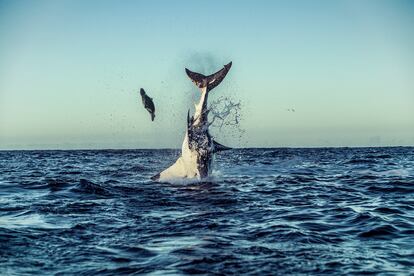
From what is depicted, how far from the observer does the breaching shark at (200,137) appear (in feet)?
55.8

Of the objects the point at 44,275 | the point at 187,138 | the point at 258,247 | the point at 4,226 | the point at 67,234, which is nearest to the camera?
the point at 44,275

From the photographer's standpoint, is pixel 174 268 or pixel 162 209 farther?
pixel 162 209

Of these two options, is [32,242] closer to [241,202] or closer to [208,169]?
[241,202]

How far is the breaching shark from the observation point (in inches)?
669

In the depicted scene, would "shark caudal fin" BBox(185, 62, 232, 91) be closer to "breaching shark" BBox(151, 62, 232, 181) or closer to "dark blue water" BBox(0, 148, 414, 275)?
"breaching shark" BBox(151, 62, 232, 181)

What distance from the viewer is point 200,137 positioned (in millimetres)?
17031

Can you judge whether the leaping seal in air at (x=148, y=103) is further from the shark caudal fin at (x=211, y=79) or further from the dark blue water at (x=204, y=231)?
the dark blue water at (x=204, y=231)

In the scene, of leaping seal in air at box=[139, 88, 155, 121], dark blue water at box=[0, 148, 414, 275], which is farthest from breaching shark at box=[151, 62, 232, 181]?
leaping seal in air at box=[139, 88, 155, 121]

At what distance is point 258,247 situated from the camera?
7859 millimetres

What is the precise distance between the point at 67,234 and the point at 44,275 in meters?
2.52

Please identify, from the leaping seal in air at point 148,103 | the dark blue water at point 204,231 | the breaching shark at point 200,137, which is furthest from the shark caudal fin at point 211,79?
the dark blue water at point 204,231

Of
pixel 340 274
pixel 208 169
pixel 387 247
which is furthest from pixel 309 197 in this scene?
pixel 340 274

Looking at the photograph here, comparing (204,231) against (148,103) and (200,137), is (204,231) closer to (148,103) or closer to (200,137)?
(200,137)

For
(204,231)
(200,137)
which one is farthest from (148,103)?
(204,231)
